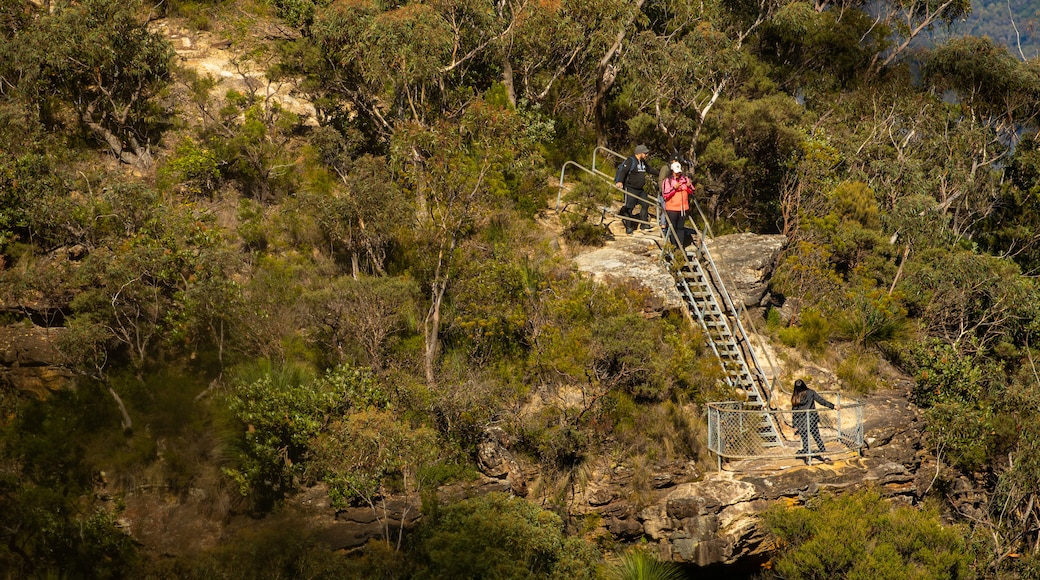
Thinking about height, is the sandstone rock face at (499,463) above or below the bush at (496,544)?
below

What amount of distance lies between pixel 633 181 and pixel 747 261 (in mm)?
3237

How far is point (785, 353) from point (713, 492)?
5406 mm

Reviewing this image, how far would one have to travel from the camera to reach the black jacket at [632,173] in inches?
852

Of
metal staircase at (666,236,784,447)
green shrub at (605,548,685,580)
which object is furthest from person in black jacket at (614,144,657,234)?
green shrub at (605,548,685,580)

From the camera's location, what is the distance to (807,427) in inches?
687

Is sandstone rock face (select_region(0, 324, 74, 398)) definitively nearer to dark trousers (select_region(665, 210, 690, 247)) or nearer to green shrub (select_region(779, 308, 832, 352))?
dark trousers (select_region(665, 210, 690, 247))

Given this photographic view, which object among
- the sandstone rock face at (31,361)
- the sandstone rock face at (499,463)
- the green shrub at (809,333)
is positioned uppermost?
the sandstone rock face at (31,361)

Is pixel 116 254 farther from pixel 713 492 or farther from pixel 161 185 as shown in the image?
pixel 713 492

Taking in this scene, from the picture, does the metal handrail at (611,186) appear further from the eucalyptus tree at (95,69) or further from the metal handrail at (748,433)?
the eucalyptus tree at (95,69)

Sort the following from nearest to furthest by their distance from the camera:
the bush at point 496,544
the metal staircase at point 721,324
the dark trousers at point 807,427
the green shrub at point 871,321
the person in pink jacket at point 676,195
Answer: the bush at point 496,544 < the dark trousers at point 807,427 < the metal staircase at point 721,324 < the person in pink jacket at point 676,195 < the green shrub at point 871,321

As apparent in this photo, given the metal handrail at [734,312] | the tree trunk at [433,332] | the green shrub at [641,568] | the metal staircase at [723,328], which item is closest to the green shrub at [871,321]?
the metal handrail at [734,312]

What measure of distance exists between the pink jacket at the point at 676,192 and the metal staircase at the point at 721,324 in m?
0.57

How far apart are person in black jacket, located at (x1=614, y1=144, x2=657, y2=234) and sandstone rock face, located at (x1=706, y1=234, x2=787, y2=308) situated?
1.86 metres

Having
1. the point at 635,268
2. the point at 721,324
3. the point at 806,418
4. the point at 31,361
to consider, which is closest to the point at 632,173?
the point at 635,268
